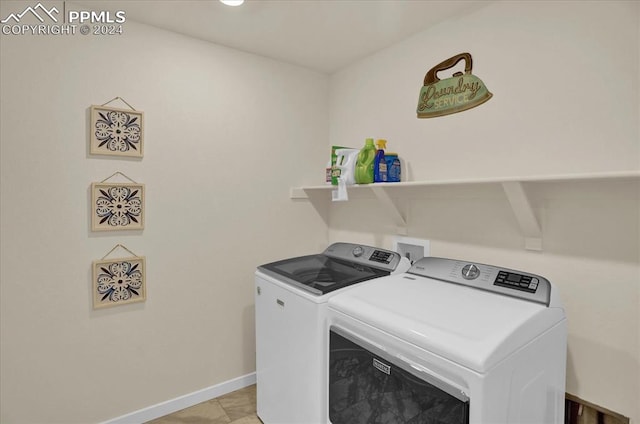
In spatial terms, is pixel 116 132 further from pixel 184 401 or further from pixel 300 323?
pixel 184 401

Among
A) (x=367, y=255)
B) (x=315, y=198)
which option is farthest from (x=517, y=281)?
(x=315, y=198)

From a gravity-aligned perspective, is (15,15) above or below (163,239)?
above

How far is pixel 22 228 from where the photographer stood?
5.56ft

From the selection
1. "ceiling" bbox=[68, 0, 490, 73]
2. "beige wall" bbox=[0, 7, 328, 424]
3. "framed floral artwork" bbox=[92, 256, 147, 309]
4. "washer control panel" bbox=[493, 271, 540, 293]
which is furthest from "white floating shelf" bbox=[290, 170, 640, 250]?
"framed floral artwork" bbox=[92, 256, 147, 309]

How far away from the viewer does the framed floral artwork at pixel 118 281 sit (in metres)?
1.89

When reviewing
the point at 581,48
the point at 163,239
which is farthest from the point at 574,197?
the point at 163,239

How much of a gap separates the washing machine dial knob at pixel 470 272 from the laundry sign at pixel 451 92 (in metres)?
0.88

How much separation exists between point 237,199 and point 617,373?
2208 millimetres

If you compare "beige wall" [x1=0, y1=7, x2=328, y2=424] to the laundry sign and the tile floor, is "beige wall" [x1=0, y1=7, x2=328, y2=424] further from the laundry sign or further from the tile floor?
the laundry sign

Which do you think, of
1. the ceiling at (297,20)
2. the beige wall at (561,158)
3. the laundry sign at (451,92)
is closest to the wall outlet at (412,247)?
the beige wall at (561,158)

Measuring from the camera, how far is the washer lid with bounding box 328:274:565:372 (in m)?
0.98

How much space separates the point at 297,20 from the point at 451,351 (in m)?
1.88

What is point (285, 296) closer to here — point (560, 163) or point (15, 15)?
point (560, 163)

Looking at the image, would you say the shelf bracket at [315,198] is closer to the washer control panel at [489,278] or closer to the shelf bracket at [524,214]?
the washer control panel at [489,278]
